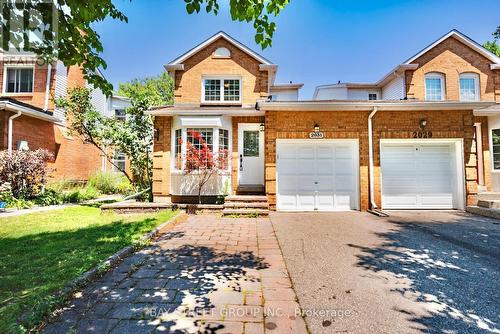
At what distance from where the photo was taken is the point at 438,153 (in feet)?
30.3

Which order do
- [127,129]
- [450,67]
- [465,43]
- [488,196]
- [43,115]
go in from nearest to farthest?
[488,196] → [127,129] → [43,115] → [465,43] → [450,67]

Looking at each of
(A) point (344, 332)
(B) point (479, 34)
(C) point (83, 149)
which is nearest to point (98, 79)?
(A) point (344, 332)

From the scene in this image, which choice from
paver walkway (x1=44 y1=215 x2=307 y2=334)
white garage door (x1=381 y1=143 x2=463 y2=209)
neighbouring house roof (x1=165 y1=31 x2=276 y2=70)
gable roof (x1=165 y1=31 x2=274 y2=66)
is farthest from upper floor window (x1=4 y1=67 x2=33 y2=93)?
white garage door (x1=381 y1=143 x2=463 y2=209)

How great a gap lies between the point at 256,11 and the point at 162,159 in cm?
815

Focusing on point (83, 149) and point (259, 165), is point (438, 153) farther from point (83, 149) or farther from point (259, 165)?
point (83, 149)

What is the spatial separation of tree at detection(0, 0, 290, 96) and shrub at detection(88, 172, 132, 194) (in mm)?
12455

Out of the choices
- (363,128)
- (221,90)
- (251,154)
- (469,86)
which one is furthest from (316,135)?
(469,86)

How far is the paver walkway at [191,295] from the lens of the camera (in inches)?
91.7

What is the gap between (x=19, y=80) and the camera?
1466cm

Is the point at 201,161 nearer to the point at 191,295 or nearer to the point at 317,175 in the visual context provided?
the point at 317,175

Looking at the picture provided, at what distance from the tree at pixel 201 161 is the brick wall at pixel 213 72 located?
Result: 3.83 meters

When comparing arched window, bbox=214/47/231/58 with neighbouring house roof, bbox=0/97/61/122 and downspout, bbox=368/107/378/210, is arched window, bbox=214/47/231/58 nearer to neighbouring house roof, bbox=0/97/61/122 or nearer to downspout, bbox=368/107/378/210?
downspout, bbox=368/107/378/210

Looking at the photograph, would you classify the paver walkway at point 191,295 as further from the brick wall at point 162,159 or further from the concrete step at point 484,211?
the concrete step at point 484,211

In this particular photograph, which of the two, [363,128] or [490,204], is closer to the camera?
[490,204]
